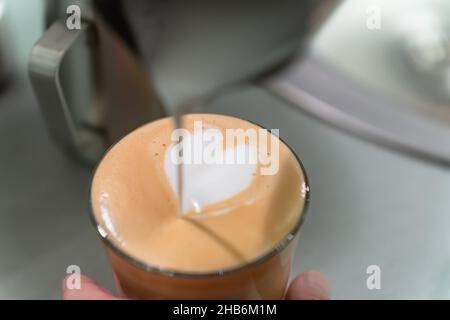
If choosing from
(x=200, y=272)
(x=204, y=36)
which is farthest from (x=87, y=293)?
(x=204, y=36)

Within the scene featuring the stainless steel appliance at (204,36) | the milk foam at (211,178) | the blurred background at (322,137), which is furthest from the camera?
the blurred background at (322,137)

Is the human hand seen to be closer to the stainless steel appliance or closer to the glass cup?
the glass cup

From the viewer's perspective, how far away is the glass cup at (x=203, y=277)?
1.00ft

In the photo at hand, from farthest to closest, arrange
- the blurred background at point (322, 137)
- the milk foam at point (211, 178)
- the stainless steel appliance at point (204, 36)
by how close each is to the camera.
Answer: the blurred background at point (322, 137), the milk foam at point (211, 178), the stainless steel appliance at point (204, 36)

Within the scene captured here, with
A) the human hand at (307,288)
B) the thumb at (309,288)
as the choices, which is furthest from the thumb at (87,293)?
the thumb at (309,288)

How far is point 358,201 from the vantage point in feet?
1.61

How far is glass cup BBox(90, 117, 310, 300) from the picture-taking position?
305mm

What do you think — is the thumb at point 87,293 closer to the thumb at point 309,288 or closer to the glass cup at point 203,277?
the glass cup at point 203,277

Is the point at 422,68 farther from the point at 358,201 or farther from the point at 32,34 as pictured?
the point at 32,34

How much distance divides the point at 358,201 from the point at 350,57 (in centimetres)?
12

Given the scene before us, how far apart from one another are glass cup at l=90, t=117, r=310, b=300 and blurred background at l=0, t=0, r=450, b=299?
0.13m

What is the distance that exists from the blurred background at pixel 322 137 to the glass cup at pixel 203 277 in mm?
131

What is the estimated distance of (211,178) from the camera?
354 mm

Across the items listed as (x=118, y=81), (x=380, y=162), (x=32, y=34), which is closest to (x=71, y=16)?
(x=118, y=81)
